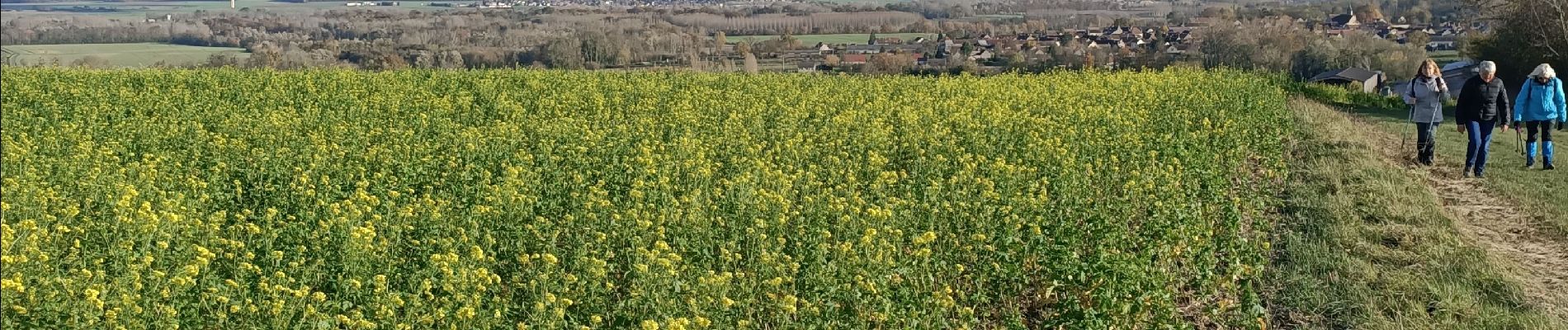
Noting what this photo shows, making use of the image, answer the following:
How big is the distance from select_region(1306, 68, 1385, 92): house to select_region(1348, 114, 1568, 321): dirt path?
2340cm

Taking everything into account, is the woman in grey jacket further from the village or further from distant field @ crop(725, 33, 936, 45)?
distant field @ crop(725, 33, 936, 45)

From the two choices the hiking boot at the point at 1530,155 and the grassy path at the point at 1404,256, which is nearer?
the grassy path at the point at 1404,256

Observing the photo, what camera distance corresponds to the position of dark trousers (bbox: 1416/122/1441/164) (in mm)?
15523

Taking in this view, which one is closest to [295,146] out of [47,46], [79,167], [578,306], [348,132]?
[348,132]

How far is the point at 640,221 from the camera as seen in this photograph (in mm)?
7785

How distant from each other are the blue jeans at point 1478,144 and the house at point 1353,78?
22.4 metres

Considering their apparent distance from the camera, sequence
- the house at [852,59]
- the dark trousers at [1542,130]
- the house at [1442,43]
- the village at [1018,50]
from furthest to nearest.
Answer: the house at [1442,43], the house at [852,59], the village at [1018,50], the dark trousers at [1542,130]

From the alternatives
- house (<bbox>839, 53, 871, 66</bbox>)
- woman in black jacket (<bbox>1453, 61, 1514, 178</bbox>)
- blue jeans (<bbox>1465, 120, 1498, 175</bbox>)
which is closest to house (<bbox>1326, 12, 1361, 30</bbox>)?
house (<bbox>839, 53, 871, 66</bbox>)

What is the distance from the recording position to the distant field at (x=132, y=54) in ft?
85.2

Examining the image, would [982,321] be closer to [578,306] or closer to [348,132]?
[578,306]

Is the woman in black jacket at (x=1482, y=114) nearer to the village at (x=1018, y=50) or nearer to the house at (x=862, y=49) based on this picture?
the village at (x=1018, y=50)

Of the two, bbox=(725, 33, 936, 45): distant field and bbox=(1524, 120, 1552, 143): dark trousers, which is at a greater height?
bbox=(1524, 120, 1552, 143): dark trousers

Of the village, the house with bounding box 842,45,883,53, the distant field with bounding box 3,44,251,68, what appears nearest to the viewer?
the distant field with bounding box 3,44,251,68

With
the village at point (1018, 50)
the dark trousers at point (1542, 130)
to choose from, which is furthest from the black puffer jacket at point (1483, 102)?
the village at point (1018, 50)
